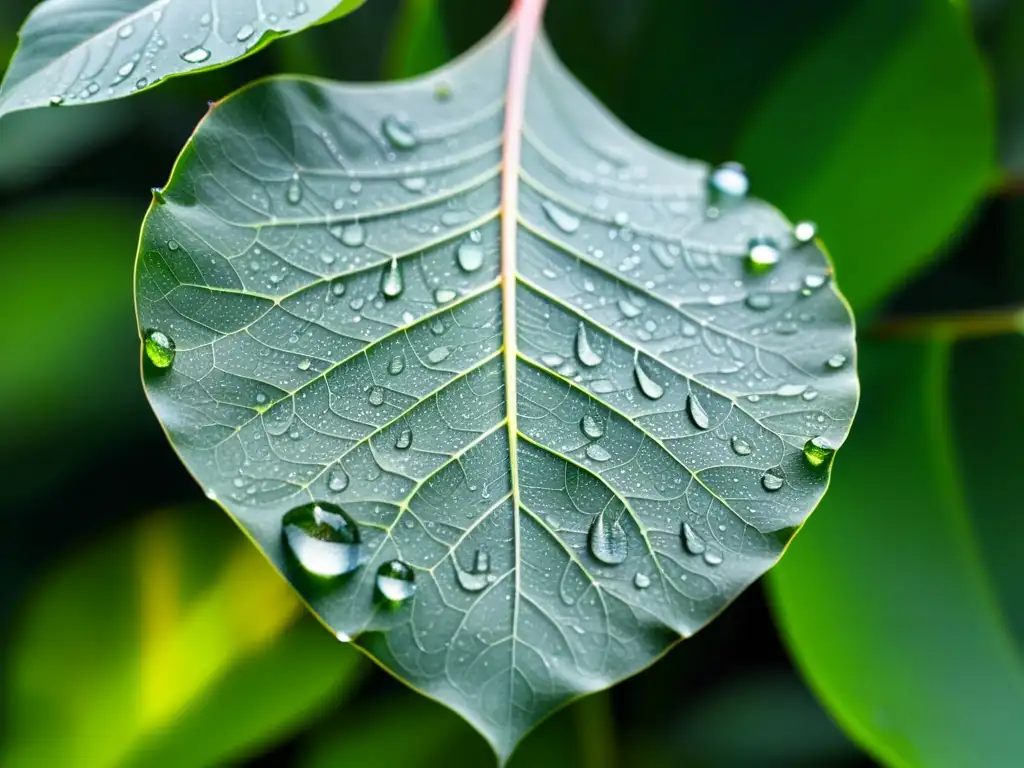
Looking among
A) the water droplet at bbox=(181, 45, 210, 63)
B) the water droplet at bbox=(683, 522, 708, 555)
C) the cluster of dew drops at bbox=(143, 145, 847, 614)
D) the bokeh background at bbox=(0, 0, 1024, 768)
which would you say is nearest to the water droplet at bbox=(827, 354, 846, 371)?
the cluster of dew drops at bbox=(143, 145, 847, 614)

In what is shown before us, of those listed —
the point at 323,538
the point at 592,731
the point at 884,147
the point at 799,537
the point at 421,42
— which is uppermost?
the point at 421,42

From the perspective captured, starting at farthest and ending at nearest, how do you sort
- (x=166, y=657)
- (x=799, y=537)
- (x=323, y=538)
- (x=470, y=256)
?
(x=166, y=657) < (x=799, y=537) < (x=470, y=256) < (x=323, y=538)

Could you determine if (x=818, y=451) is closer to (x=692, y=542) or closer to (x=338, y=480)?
(x=692, y=542)

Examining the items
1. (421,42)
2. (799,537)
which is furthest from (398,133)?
(799,537)

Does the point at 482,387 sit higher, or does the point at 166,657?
the point at 482,387

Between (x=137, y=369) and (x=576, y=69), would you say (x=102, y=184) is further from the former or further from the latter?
(x=576, y=69)

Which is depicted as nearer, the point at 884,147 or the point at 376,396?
the point at 376,396

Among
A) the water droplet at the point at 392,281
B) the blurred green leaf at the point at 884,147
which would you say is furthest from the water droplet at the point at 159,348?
the blurred green leaf at the point at 884,147

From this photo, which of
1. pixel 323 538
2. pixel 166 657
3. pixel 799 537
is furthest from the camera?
pixel 166 657
